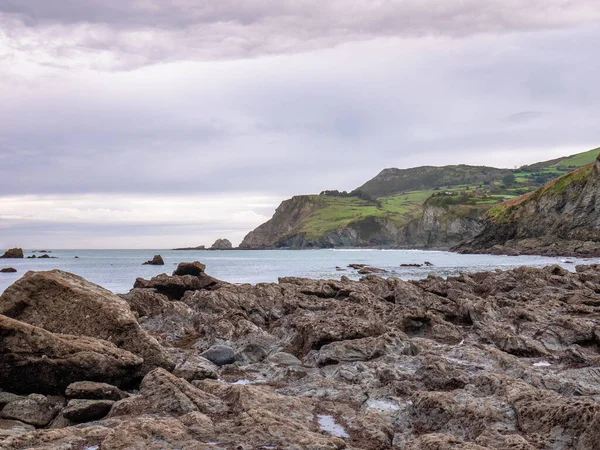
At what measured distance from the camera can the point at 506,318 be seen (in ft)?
72.7

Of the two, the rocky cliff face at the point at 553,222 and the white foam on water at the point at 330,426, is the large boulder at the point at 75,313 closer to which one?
the white foam on water at the point at 330,426

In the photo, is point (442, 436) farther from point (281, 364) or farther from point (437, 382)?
point (281, 364)

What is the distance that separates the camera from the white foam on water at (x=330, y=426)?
9.69 m

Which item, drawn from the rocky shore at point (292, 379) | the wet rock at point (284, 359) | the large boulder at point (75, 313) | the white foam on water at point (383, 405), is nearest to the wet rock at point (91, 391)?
the rocky shore at point (292, 379)

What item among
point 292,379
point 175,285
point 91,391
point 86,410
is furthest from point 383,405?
point 175,285

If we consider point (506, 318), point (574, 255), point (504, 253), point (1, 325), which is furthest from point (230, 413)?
point (504, 253)

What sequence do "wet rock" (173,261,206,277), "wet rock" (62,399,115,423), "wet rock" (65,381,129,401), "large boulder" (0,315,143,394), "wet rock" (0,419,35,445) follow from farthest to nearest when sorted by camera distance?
"wet rock" (173,261,206,277) < "large boulder" (0,315,143,394) < "wet rock" (65,381,129,401) < "wet rock" (62,399,115,423) < "wet rock" (0,419,35,445)

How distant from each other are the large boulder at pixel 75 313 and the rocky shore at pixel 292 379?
1.4 inches

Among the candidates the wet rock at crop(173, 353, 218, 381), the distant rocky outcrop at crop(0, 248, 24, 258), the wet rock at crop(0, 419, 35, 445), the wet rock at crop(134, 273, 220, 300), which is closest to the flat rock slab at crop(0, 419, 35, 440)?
the wet rock at crop(0, 419, 35, 445)

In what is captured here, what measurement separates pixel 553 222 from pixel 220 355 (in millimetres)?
142924

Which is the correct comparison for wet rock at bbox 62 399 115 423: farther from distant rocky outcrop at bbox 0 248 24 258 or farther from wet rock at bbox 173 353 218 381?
distant rocky outcrop at bbox 0 248 24 258

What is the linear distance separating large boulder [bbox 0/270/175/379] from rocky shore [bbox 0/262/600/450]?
0.12ft

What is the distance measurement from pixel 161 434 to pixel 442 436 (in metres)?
4.70

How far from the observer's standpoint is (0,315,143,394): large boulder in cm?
1240
